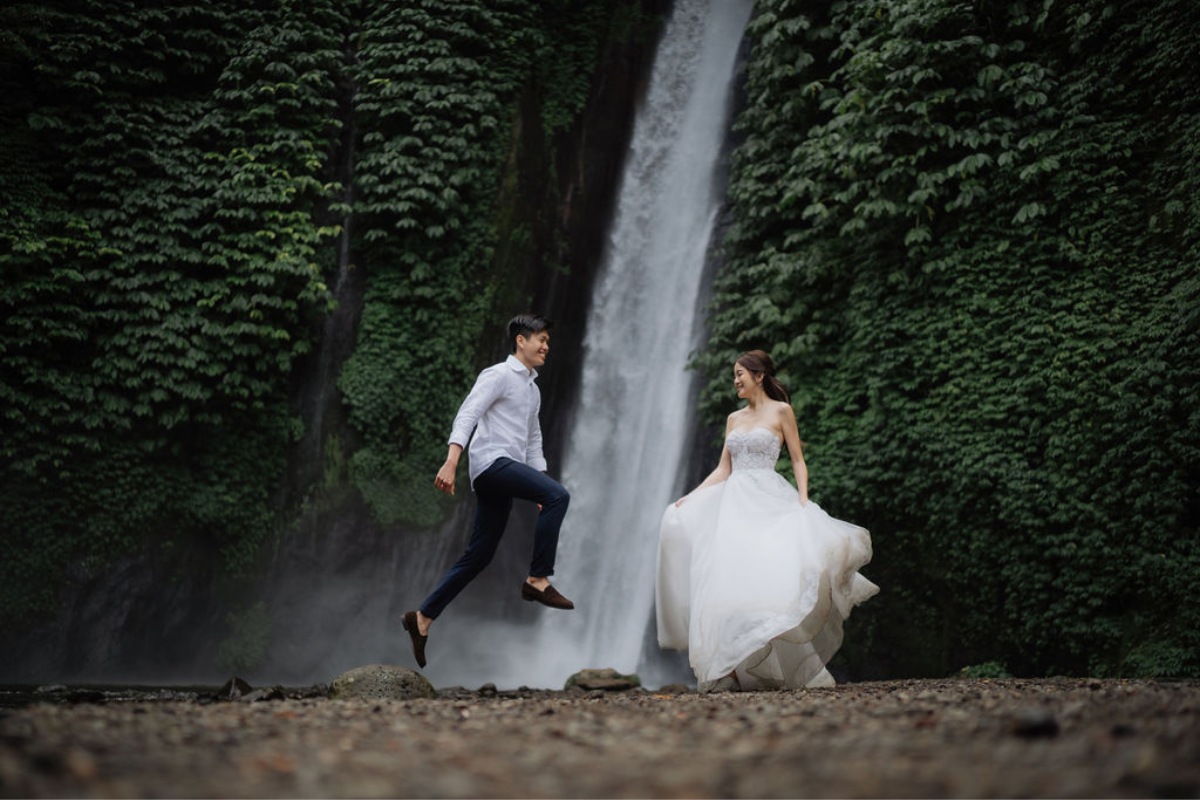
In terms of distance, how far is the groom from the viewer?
6168 millimetres

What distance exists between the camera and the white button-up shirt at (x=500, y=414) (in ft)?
20.7

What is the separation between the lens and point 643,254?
550 inches

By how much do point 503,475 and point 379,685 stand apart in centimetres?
177

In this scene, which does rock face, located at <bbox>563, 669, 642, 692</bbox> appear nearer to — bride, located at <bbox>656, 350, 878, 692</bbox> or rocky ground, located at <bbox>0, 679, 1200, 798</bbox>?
bride, located at <bbox>656, 350, 878, 692</bbox>

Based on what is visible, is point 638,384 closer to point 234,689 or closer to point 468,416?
point 468,416

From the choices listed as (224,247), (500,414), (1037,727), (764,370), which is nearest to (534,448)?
(500,414)

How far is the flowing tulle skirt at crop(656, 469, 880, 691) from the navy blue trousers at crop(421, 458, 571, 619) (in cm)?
114

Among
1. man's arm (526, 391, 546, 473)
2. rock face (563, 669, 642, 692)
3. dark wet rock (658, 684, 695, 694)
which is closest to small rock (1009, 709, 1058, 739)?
man's arm (526, 391, 546, 473)

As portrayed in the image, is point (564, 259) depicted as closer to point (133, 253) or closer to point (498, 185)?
point (498, 185)

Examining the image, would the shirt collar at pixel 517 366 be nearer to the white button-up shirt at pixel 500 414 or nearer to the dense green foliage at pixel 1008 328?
the white button-up shirt at pixel 500 414

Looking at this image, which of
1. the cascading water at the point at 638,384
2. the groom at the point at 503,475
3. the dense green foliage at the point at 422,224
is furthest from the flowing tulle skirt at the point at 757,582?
the dense green foliage at the point at 422,224

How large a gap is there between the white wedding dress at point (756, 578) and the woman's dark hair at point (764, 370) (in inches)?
16.3

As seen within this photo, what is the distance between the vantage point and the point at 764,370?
7195 mm

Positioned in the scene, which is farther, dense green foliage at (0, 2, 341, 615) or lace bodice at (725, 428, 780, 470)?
dense green foliage at (0, 2, 341, 615)
